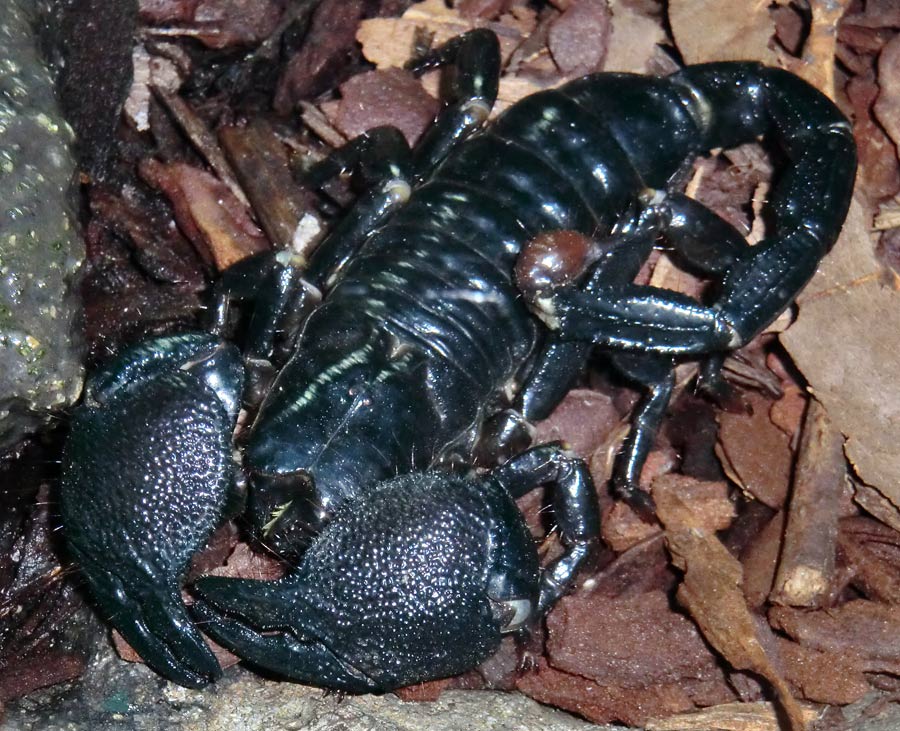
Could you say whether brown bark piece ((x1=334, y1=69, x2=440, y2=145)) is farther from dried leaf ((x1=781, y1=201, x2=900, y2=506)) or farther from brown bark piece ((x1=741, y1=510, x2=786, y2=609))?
brown bark piece ((x1=741, y1=510, x2=786, y2=609))

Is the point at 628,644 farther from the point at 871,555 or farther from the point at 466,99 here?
the point at 466,99

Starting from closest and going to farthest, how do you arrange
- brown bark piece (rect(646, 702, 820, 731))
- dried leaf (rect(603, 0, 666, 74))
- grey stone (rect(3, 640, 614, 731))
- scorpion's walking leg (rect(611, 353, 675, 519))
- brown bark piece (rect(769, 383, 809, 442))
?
1. grey stone (rect(3, 640, 614, 731))
2. brown bark piece (rect(646, 702, 820, 731))
3. scorpion's walking leg (rect(611, 353, 675, 519))
4. brown bark piece (rect(769, 383, 809, 442))
5. dried leaf (rect(603, 0, 666, 74))

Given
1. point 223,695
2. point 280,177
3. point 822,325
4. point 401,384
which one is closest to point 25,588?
point 223,695

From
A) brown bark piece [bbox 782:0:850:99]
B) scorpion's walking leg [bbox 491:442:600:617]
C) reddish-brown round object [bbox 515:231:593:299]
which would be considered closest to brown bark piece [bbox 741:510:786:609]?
scorpion's walking leg [bbox 491:442:600:617]

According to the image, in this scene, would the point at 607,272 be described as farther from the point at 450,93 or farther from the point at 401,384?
the point at 450,93

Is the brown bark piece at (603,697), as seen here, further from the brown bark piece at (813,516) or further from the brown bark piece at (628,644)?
the brown bark piece at (813,516)

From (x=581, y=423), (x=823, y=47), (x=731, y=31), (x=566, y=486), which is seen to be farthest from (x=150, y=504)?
(x=823, y=47)
